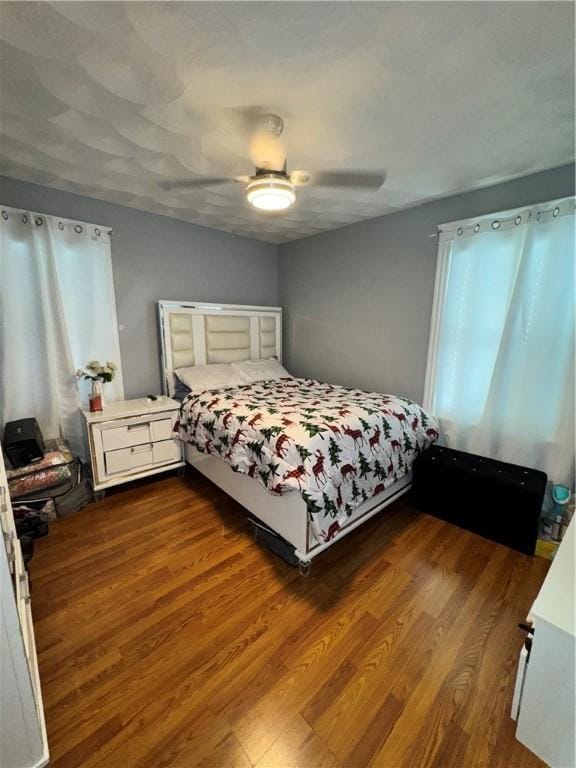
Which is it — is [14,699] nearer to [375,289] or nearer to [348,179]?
[348,179]

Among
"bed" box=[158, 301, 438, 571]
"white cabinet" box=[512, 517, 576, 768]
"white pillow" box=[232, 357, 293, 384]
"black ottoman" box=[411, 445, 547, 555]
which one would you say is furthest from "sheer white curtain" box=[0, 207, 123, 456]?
"white cabinet" box=[512, 517, 576, 768]

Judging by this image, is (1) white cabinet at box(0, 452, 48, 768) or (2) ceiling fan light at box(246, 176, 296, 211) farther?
(2) ceiling fan light at box(246, 176, 296, 211)

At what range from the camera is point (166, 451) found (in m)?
2.73

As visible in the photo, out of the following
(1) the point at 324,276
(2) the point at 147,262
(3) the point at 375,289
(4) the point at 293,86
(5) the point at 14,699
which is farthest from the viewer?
(1) the point at 324,276

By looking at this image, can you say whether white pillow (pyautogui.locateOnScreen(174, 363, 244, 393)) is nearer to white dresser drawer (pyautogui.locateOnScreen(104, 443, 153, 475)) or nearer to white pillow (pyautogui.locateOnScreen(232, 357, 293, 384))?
white pillow (pyautogui.locateOnScreen(232, 357, 293, 384))

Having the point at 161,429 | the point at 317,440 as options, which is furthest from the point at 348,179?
the point at 161,429

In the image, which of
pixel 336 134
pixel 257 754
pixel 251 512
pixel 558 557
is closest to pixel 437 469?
pixel 558 557

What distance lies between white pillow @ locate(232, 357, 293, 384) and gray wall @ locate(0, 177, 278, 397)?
79 centimetres

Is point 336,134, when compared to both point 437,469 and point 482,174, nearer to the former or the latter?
point 482,174

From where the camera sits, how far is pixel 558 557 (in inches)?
51.5

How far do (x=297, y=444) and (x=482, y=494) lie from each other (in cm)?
140

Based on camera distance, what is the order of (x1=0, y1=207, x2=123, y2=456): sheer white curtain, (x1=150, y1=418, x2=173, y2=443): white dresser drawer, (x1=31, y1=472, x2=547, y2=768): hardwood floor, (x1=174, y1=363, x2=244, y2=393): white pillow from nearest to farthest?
1. (x1=31, y1=472, x2=547, y2=768): hardwood floor
2. (x1=0, y1=207, x2=123, y2=456): sheer white curtain
3. (x1=150, y1=418, x2=173, y2=443): white dresser drawer
4. (x1=174, y1=363, x2=244, y2=393): white pillow

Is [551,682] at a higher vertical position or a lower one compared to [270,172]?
lower

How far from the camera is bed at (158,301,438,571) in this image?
1730 millimetres
